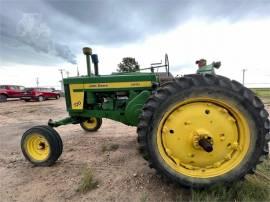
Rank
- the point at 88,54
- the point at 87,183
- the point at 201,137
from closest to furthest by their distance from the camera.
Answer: the point at 201,137 → the point at 87,183 → the point at 88,54

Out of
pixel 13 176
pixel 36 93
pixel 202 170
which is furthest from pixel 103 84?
pixel 36 93

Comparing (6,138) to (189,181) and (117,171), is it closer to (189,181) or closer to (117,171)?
(117,171)

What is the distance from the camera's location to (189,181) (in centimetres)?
239

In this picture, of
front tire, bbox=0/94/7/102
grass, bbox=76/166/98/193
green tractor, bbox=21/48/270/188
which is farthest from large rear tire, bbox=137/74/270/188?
front tire, bbox=0/94/7/102

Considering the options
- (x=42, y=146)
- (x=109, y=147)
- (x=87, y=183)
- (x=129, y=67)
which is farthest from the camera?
(x=129, y=67)

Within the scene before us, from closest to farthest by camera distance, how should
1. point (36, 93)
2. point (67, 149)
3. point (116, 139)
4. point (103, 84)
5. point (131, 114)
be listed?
point (131, 114)
point (103, 84)
point (67, 149)
point (116, 139)
point (36, 93)

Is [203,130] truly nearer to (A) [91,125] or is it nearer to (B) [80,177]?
(B) [80,177]

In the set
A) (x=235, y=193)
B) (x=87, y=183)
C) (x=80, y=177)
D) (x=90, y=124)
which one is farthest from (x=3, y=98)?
(x=235, y=193)

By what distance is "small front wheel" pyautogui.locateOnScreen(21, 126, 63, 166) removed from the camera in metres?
3.50

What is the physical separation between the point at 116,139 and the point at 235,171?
3.10m

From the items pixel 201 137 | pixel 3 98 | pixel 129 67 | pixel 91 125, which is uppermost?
pixel 129 67

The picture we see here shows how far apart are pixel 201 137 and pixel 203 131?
0.08 metres

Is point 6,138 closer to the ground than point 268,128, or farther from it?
closer to the ground

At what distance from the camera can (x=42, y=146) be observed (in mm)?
3703
